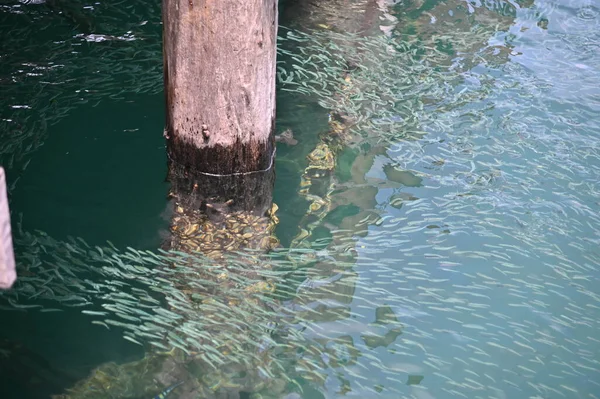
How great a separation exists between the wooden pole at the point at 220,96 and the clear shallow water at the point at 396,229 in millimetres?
427

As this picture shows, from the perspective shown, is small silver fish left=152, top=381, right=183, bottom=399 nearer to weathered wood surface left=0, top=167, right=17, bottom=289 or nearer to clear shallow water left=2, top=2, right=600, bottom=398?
clear shallow water left=2, top=2, right=600, bottom=398

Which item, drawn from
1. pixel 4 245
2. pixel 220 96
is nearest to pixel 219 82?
pixel 220 96

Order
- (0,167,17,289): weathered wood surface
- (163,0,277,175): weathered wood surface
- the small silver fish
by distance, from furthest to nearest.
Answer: (163,0,277,175): weathered wood surface, the small silver fish, (0,167,17,289): weathered wood surface

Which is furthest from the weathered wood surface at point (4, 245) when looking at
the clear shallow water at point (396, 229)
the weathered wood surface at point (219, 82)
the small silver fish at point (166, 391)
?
the weathered wood surface at point (219, 82)

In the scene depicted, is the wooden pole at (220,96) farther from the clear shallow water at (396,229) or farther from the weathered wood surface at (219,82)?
the clear shallow water at (396,229)

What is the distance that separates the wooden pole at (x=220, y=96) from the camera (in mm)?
3109

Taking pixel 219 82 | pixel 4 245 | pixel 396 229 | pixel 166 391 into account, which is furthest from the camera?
pixel 396 229

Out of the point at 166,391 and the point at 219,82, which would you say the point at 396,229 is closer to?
the point at 219,82

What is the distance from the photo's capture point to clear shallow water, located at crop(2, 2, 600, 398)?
320 centimetres

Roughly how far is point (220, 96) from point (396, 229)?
1.38 m

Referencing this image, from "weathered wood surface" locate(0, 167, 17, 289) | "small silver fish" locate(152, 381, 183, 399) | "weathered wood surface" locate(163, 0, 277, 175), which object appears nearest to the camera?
"weathered wood surface" locate(0, 167, 17, 289)

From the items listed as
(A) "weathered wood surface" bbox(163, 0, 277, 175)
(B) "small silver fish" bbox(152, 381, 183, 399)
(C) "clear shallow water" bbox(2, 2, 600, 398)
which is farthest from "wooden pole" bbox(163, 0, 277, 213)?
(B) "small silver fish" bbox(152, 381, 183, 399)

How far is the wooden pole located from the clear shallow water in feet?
1.40

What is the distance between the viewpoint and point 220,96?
3256mm
